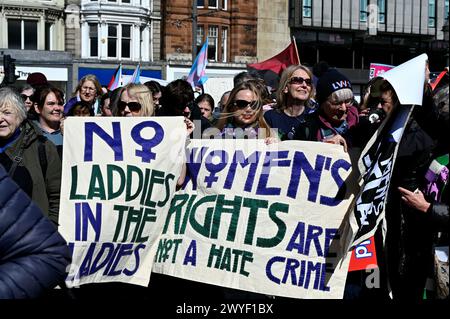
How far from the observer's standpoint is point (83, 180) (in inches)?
185

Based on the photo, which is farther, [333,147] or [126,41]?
[126,41]

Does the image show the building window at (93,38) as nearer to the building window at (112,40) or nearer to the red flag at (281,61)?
the building window at (112,40)

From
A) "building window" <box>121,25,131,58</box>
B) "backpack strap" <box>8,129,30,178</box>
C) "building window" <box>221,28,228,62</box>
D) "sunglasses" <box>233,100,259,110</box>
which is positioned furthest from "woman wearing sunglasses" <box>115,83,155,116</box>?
"building window" <box>221,28,228,62</box>

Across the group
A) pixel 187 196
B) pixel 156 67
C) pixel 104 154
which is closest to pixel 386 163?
pixel 187 196

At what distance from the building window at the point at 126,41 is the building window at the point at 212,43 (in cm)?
444

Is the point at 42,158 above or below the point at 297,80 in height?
below

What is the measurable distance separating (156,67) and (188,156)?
32.2 metres

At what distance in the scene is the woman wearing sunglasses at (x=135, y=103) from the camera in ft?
17.0

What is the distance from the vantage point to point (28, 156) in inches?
185

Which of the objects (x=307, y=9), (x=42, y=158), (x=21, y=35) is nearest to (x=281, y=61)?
(x=42, y=158)

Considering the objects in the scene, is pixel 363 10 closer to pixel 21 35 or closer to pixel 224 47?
pixel 224 47

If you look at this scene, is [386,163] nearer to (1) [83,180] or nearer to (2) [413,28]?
(1) [83,180]

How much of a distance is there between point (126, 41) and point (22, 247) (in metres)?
35.7

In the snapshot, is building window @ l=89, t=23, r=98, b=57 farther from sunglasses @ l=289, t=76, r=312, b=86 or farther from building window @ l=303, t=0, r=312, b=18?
sunglasses @ l=289, t=76, r=312, b=86
